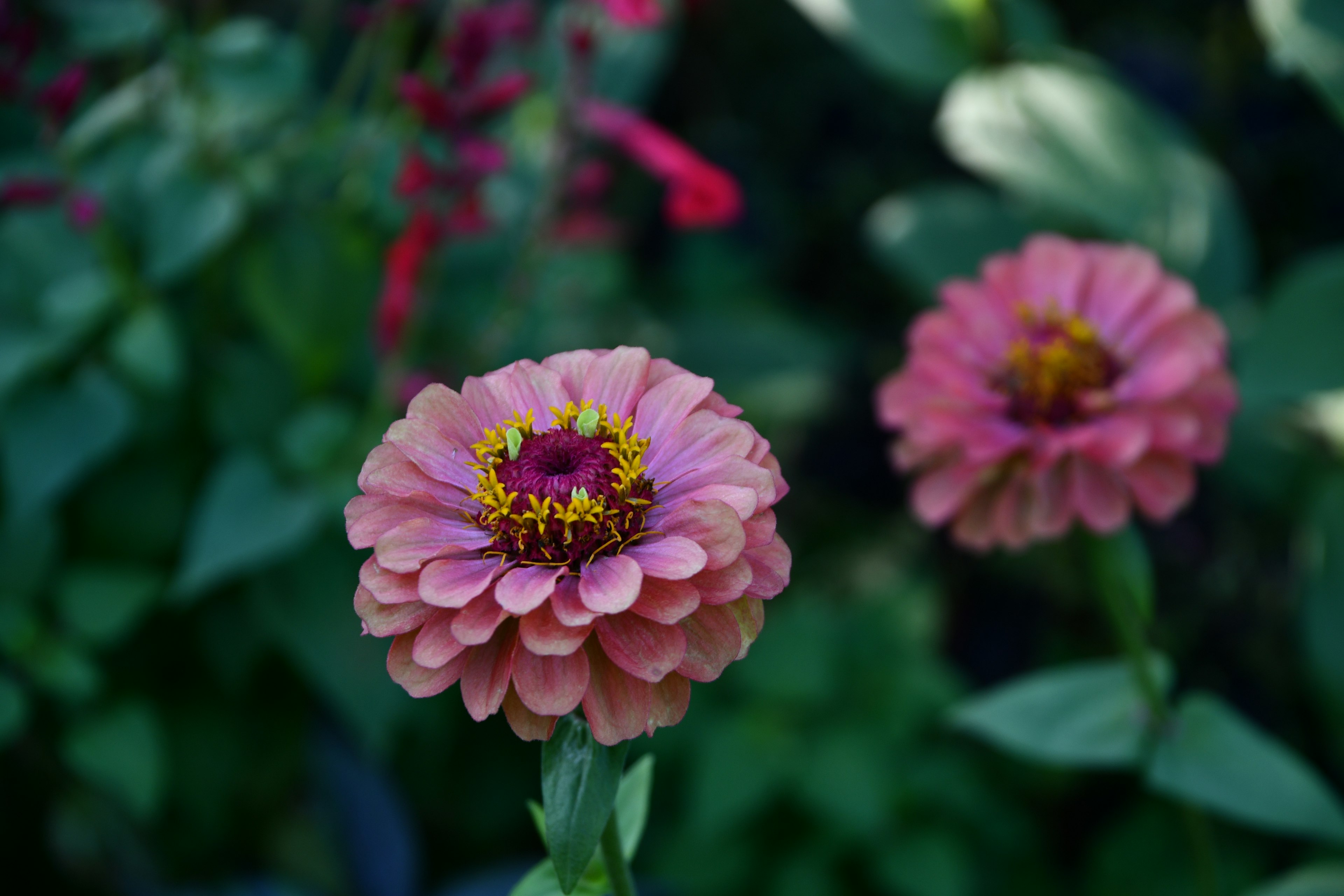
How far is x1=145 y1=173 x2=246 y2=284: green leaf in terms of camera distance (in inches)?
37.4

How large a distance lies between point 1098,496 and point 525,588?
0.40m

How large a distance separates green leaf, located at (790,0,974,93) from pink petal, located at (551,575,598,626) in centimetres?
88

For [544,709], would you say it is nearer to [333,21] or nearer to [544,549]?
[544,549]

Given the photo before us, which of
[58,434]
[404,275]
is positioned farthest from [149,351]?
[404,275]

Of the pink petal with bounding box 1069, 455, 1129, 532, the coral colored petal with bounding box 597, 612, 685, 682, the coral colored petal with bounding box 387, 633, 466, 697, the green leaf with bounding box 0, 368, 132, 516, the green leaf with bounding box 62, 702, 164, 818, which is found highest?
the coral colored petal with bounding box 597, 612, 685, 682

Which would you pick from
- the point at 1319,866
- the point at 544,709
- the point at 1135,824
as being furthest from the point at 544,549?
the point at 1135,824

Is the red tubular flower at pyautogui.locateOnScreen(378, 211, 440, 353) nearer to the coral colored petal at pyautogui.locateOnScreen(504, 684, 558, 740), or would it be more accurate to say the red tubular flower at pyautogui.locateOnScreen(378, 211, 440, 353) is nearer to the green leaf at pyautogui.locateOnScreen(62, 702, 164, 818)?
the green leaf at pyautogui.locateOnScreen(62, 702, 164, 818)

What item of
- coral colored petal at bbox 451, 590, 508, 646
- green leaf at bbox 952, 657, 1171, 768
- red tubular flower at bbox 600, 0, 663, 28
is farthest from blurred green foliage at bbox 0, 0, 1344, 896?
coral colored petal at bbox 451, 590, 508, 646

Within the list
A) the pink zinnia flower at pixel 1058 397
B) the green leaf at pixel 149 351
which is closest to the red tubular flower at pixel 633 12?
the pink zinnia flower at pixel 1058 397

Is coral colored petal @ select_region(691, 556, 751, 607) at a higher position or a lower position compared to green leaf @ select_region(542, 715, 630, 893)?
higher

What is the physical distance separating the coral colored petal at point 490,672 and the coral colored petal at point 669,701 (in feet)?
0.20

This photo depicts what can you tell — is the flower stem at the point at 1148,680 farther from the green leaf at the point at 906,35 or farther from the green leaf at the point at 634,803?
the green leaf at the point at 906,35

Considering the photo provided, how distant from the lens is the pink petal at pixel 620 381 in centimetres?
50

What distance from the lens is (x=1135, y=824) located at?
1149 mm
